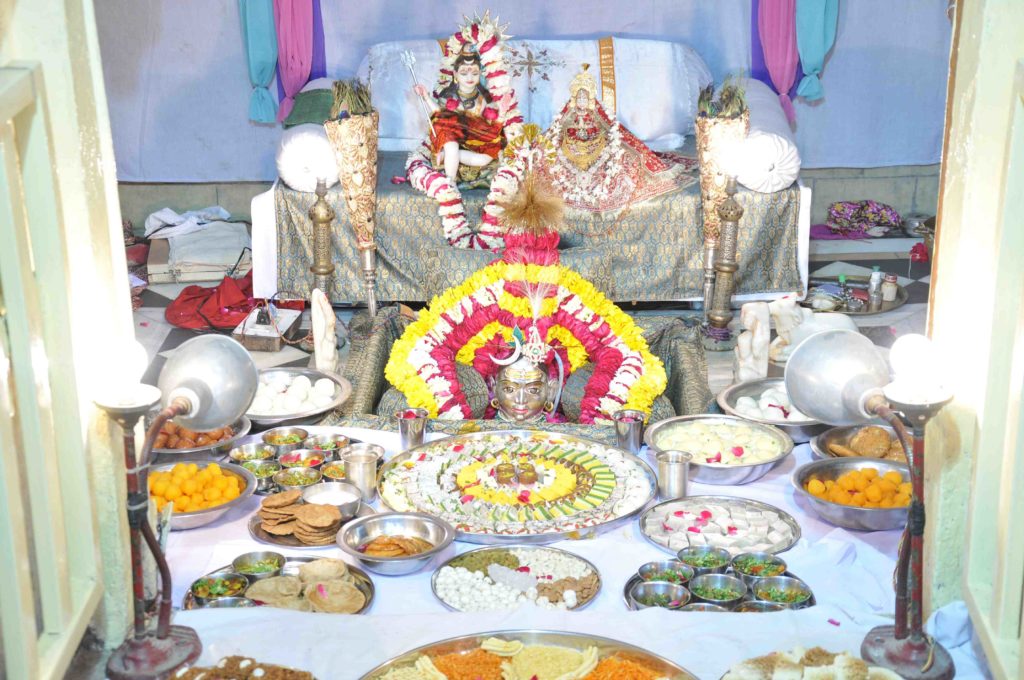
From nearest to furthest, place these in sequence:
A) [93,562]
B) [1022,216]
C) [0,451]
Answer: [0,451]
[1022,216]
[93,562]

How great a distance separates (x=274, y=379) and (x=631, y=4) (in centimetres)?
496

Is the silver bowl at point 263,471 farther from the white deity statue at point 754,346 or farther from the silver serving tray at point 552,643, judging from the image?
the white deity statue at point 754,346

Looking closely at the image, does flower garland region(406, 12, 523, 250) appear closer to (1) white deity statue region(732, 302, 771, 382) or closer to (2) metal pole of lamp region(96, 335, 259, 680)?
(1) white deity statue region(732, 302, 771, 382)

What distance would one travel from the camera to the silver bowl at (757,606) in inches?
120

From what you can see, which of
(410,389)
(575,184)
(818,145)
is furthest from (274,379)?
(818,145)

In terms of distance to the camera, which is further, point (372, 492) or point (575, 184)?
point (575, 184)

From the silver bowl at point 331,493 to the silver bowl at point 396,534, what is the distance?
0.18m

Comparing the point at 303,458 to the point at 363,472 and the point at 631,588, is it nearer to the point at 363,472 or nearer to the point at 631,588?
the point at 363,472

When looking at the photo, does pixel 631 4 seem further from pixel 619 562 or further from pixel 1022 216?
pixel 1022 216

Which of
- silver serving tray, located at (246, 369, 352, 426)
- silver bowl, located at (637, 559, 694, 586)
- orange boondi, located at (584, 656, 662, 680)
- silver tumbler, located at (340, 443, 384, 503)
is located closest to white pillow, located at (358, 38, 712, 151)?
silver serving tray, located at (246, 369, 352, 426)

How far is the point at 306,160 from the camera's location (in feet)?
22.8

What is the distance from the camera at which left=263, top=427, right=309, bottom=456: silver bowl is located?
4.08 metres

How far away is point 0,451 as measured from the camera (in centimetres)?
198

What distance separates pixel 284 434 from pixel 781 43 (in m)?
5.63
